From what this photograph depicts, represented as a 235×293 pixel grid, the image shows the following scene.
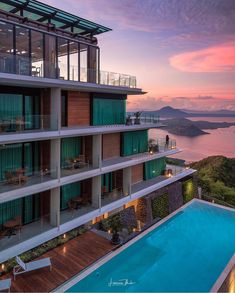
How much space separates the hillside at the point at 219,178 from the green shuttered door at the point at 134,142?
1065 centimetres

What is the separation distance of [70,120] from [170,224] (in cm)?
1051

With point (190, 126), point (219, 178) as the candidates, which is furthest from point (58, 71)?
point (190, 126)

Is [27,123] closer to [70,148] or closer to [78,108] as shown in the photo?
[70,148]

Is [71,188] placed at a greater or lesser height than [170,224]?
greater

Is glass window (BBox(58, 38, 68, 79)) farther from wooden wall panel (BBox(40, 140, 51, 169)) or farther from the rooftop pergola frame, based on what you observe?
wooden wall panel (BBox(40, 140, 51, 169))

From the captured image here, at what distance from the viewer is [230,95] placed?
45.9 m

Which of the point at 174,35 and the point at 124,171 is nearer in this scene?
the point at 124,171

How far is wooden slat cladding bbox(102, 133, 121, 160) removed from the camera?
62.9 ft

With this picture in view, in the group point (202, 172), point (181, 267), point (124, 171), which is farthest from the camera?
point (202, 172)

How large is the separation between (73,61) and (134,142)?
26.4ft

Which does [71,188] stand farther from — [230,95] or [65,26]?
[230,95]

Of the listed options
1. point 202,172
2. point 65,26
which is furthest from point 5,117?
point 202,172

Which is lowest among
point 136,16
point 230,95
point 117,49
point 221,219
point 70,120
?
point 221,219

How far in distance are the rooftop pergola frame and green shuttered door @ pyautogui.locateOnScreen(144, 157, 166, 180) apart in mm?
10785
